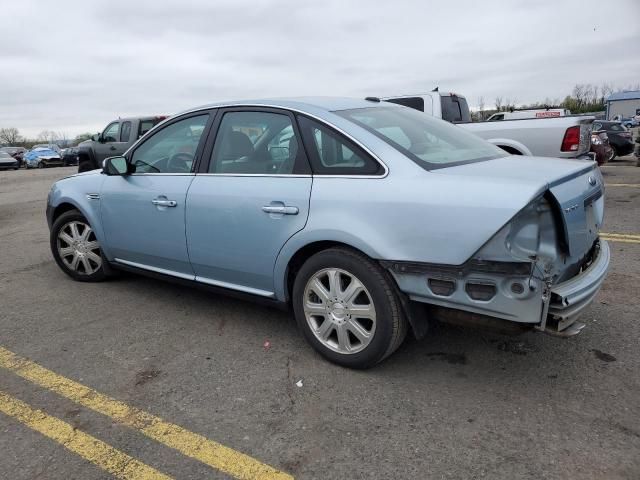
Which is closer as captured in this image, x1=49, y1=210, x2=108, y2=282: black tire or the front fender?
the front fender

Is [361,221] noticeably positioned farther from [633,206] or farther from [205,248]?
[633,206]

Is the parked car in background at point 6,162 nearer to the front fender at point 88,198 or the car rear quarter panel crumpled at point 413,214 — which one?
the front fender at point 88,198

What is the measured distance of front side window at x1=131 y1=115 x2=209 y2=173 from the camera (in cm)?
387

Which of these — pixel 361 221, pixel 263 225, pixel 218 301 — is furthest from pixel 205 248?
pixel 361 221

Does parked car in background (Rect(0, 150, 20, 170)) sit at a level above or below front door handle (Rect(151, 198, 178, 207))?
below

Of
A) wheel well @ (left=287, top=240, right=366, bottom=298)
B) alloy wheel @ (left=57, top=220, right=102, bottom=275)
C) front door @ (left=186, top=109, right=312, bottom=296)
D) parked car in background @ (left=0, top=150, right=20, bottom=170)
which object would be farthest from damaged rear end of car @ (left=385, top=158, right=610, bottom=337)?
parked car in background @ (left=0, top=150, right=20, bottom=170)

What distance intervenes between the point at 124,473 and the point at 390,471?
1.19 metres

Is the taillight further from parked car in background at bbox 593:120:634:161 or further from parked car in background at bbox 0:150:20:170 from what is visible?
parked car in background at bbox 0:150:20:170

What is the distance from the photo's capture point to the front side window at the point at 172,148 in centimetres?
387

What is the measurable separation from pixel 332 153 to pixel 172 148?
158 cm

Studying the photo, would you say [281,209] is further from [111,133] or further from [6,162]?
[6,162]

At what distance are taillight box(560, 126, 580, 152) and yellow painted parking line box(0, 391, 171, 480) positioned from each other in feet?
23.1

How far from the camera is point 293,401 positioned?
281 cm

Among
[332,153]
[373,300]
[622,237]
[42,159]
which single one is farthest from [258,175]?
[42,159]
